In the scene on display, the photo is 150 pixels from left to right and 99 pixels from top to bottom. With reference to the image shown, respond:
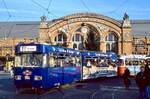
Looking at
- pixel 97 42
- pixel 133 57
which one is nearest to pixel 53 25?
pixel 97 42

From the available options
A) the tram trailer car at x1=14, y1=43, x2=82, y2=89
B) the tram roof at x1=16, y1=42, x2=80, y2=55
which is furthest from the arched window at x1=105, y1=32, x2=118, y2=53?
the tram roof at x1=16, y1=42, x2=80, y2=55

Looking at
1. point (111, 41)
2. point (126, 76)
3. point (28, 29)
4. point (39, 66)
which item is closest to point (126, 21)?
point (111, 41)

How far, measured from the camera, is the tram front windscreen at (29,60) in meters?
29.8

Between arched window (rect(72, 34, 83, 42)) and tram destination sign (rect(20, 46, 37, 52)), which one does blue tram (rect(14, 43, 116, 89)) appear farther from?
arched window (rect(72, 34, 83, 42))

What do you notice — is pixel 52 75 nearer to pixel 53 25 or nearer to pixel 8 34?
pixel 53 25

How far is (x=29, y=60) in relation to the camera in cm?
3000

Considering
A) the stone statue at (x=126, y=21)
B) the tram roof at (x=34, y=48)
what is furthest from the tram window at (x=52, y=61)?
the stone statue at (x=126, y=21)

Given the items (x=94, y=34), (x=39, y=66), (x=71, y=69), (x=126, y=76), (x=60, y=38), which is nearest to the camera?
(x=39, y=66)

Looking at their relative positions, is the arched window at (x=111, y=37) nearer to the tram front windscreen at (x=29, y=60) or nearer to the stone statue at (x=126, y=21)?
the stone statue at (x=126, y=21)

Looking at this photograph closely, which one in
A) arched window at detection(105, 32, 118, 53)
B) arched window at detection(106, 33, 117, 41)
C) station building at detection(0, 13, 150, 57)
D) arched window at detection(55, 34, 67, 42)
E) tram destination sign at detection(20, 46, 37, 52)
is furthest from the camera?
arched window at detection(55, 34, 67, 42)

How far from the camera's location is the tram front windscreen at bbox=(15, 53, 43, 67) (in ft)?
97.7

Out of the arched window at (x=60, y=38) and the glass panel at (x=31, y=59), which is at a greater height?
the arched window at (x=60, y=38)

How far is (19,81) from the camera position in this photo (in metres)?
30.2

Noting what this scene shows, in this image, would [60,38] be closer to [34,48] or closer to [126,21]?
[126,21]
